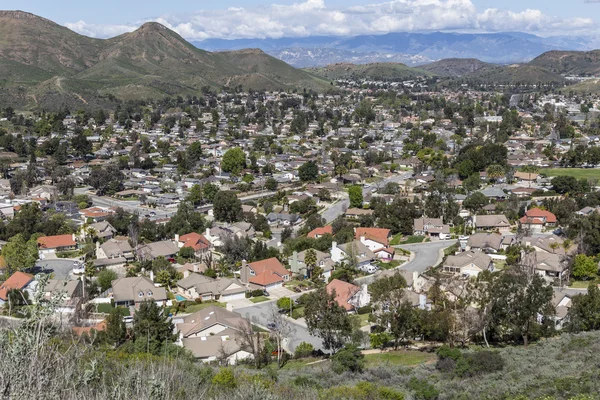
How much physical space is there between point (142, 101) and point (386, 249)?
9347 cm

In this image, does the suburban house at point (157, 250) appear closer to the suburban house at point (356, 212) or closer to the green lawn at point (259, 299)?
the green lawn at point (259, 299)

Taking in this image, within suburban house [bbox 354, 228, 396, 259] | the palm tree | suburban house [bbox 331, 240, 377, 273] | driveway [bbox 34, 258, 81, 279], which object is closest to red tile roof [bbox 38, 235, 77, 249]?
driveway [bbox 34, 258, 81, 279]

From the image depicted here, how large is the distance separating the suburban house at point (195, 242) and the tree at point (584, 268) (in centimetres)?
2106

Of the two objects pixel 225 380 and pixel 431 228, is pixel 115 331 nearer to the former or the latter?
pixel 225 380

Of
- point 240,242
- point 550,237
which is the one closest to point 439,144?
point 550,237

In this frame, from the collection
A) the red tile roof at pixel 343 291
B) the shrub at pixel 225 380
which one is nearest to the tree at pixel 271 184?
the red tile roof at pixel 343 291

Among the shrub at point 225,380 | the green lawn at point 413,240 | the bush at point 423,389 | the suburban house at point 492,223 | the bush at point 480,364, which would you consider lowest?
the green lawn at point 413,240

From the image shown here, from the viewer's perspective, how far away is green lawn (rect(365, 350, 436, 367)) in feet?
68.5

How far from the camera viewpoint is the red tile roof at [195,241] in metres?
37.4

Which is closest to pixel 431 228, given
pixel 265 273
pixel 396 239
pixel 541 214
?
pixel 396 239

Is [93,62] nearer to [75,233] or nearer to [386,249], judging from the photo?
[75,233]

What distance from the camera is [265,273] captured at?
3167 centimetres

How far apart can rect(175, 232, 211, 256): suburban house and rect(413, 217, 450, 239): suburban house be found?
14.4m

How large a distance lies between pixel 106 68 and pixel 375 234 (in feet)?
418
